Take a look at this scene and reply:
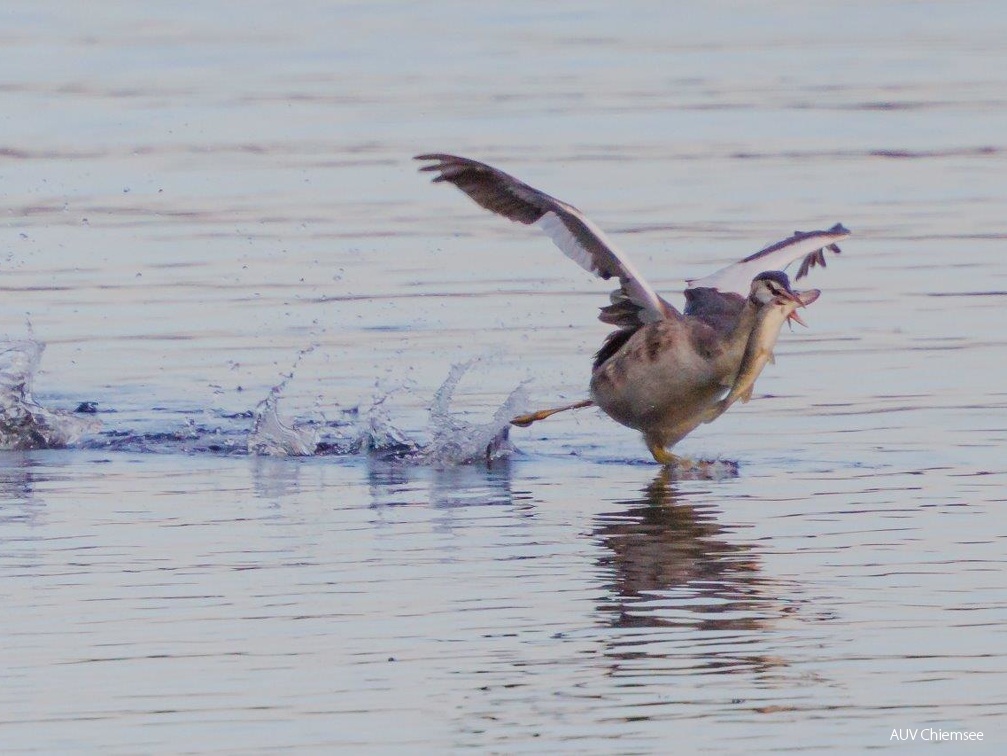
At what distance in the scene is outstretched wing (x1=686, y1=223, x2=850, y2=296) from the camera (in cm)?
1118

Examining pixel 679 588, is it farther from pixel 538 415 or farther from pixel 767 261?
pixel 767 261

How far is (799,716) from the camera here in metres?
6.63

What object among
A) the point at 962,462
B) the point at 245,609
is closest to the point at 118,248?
the point at 962,462

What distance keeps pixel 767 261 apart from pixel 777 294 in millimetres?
1244

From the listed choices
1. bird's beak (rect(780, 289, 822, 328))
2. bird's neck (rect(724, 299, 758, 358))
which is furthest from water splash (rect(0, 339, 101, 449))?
bird's beak (rect(780, 289, 822, 328))

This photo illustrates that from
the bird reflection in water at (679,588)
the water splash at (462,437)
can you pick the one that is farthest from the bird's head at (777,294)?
the water splash at (462,437)

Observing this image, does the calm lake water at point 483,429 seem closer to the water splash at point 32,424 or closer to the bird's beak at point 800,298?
the water splash at point 32,424

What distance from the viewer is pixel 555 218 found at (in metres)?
10.7

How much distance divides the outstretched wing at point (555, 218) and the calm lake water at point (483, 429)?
783 mm

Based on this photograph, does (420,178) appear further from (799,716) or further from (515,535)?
(799,716)

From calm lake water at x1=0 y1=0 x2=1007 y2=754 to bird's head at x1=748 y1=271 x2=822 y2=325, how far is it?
700 mm

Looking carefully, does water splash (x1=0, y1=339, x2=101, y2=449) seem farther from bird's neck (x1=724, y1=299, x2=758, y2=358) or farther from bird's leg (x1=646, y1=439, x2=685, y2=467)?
bird's neck (x1=724, y1=299, x2=758, y2=358)

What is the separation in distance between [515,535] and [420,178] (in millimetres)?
9865

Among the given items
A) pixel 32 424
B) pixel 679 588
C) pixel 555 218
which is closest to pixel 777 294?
pixel 555 218
